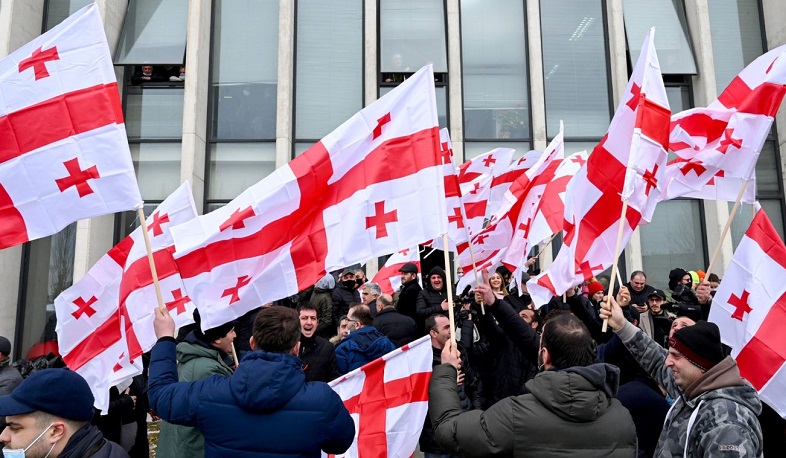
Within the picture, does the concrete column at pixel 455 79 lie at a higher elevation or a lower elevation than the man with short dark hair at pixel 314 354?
higher

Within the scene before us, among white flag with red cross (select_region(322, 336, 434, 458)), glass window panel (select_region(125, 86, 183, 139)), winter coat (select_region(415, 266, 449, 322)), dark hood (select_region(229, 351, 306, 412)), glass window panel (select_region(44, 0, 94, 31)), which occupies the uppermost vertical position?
glass window panel (select_region(44, 0, 94, 31))

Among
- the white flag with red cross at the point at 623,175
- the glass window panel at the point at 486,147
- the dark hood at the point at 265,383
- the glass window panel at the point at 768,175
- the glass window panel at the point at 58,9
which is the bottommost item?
the dark hood at the point at 265,383

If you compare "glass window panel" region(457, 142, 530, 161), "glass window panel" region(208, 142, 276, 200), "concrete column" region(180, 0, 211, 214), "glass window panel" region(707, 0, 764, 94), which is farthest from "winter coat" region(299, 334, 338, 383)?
"glass window panel" region(707, 0, 764, 94)

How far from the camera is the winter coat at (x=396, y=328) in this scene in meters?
7.14

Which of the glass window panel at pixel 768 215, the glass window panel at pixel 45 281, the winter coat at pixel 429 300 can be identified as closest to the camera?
the winter coat at pixel 429 300

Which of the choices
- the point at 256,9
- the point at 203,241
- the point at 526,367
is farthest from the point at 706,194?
the point at 256,9

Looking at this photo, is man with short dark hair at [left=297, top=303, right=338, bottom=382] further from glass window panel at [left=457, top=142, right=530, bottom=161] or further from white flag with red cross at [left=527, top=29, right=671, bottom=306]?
glass window panel at [left=457, top=142, right=530, bottom=161]

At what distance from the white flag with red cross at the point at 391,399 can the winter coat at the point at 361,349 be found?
139 cm

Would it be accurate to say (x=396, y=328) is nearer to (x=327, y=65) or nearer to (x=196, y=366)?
(x=196, y=366)

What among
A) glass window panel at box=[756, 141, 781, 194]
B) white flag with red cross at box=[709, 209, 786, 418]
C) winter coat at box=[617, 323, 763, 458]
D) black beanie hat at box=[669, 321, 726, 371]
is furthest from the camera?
glass window panel at box=[756, 141, 781, 194]

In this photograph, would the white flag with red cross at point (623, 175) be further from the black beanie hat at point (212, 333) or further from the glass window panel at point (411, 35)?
the glass window panel at point (411, 35)

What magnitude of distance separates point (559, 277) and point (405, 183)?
6.20ft

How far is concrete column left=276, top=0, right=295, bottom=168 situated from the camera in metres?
14.5

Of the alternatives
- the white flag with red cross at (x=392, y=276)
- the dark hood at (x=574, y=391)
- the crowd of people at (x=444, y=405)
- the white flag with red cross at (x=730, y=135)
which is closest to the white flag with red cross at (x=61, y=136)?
the crowd of people at (x=444, y=405)
